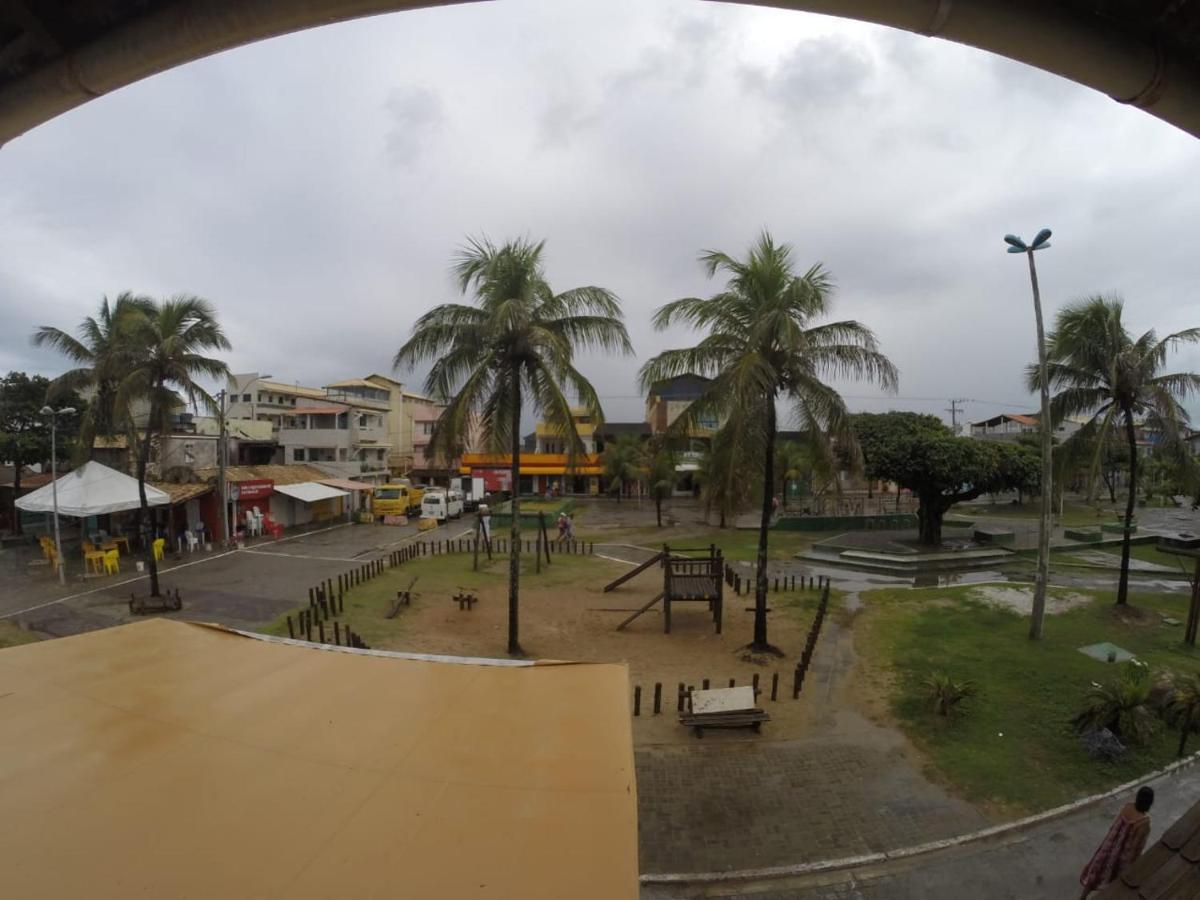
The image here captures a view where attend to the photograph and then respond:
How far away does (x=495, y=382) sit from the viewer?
12.5 m

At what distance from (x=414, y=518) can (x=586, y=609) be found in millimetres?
23780

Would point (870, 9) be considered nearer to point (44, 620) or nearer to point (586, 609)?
point (586, 609)

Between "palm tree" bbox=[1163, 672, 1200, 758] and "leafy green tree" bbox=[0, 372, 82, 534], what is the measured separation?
1520 inches

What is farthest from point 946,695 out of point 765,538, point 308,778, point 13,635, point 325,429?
point 325,429

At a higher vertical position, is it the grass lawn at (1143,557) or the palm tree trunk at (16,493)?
the palm tree trunk at (16,493)

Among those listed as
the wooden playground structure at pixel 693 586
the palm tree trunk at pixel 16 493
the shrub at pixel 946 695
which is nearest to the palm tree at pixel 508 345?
the wooden playground structure at pixel 693 586

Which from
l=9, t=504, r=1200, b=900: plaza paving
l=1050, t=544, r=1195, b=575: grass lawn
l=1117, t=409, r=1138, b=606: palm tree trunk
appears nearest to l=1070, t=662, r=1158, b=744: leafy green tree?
l=9, t=504, r=1200, b=900: plaza paving

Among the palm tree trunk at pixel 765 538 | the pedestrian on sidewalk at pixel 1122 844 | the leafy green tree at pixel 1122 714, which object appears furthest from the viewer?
the palm tree trunk at pixel 765 538

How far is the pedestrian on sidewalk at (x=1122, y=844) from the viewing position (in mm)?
4633

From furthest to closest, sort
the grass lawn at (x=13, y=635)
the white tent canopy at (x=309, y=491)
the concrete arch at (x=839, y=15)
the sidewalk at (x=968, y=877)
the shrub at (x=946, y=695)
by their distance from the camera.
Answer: the white tent canopy at (x=309, y=491), the grass lawn at (x=13, y=635), the shrub at (x=946, y=695), the sidewalk at (x=968, y=877), the concrete arch at (x=839, y=15)

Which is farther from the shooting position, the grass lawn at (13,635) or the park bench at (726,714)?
the grass lawn at (13,635)

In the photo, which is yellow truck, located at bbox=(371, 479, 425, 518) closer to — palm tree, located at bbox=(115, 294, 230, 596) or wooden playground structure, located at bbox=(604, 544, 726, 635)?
palm tree, located at bbox=(115, 294, 230, 596)

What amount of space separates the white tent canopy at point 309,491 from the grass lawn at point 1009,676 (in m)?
26.6

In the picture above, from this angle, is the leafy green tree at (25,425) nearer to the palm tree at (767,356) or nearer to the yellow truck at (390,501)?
the yellow truck at (390,501)
